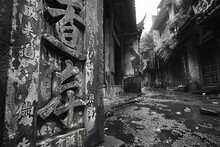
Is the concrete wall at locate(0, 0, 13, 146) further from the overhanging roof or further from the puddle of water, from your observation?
the overhanging roof

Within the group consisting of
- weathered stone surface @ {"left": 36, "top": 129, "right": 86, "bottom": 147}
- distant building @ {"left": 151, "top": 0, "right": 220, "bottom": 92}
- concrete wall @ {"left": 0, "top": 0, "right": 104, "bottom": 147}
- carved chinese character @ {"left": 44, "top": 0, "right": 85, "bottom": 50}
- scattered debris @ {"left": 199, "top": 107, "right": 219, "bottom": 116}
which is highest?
distant building @ {"left": 151, "top": 0, "right": 220, "bottom": 92}

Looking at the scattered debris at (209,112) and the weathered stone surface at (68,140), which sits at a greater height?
the weathered stone surface at (68,140)

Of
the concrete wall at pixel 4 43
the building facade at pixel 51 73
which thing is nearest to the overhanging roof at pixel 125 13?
the building facade at pixel 51 73

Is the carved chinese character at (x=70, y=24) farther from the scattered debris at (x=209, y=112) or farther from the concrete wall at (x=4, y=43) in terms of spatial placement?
the scattered debris at (x=209, y=112)

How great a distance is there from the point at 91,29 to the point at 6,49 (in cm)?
76

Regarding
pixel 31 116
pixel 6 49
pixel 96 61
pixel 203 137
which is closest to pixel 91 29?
pixel 96 61

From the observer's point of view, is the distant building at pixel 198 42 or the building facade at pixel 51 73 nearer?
the building facade at pixel 51 73

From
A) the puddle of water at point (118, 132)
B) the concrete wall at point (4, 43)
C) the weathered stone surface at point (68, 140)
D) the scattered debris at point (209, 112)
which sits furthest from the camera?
the scattered debris at point (209, 112)

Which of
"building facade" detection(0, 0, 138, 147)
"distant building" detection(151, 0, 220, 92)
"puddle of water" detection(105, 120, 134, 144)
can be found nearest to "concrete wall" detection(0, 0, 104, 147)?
"building facade" detection(0, 0, 138, 147)

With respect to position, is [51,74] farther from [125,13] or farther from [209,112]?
[125,13]

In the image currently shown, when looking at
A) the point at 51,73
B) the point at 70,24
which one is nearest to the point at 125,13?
the point at 70,24

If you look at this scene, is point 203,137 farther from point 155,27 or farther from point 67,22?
point 155,27

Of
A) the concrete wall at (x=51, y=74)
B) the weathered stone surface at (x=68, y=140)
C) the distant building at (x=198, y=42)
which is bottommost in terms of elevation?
the weathered stone surface at (x=68, y=140)

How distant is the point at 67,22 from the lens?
1078 mm
